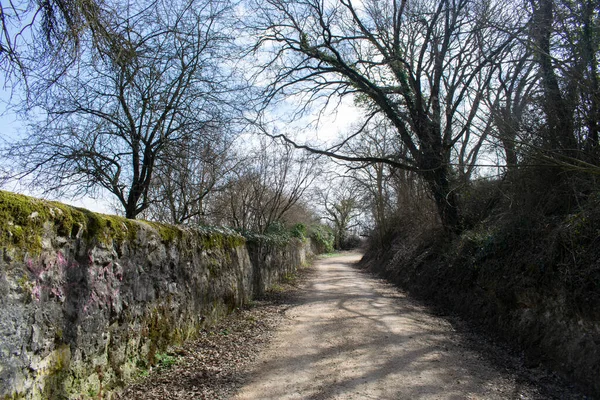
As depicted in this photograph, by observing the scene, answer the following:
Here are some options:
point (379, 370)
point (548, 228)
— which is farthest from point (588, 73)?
point (379, 370)

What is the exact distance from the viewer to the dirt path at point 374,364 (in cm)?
437

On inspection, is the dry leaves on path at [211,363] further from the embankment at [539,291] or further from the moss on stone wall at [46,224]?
the embankment at [539,291]

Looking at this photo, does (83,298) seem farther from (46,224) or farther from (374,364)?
(374,364)

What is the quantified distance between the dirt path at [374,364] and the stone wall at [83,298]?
4.69 feet

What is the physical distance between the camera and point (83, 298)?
3703 millimetres

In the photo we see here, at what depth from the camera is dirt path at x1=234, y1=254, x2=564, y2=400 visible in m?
4.37

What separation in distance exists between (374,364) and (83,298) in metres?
3.57

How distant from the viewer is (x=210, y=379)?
487cm

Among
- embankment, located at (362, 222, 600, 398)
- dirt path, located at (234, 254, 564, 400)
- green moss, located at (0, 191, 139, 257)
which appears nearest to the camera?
green moss, located at (0, 191, 139, 257)

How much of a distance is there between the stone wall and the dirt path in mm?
1431

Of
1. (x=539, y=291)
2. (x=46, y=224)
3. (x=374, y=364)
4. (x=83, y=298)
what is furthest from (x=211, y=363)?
(x=539, y=291)

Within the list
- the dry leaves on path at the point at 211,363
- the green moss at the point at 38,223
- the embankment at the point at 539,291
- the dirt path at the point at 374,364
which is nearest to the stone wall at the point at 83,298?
the green moss at the point at 38,223

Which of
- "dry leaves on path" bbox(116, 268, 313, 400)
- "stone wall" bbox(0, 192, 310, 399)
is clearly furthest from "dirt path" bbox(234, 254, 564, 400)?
"stone wall" bbox(0, 192, 310, 399)

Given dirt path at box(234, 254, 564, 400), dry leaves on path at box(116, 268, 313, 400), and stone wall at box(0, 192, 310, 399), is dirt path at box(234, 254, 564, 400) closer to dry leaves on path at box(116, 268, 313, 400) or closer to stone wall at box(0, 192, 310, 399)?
dry leaves on path at box(116, 268, 313, 400)
